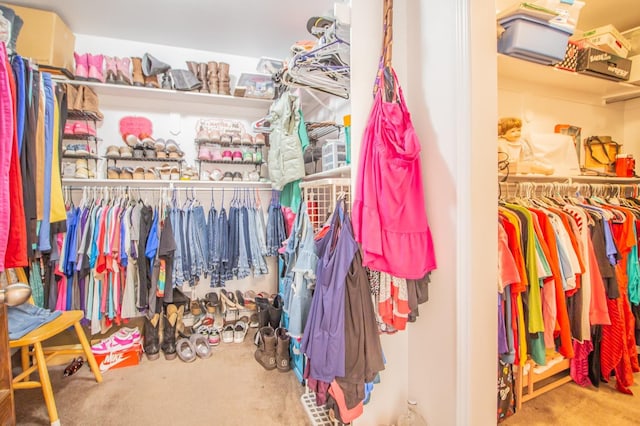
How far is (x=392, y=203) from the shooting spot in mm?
1175

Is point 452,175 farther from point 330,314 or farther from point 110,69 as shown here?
point 110,69

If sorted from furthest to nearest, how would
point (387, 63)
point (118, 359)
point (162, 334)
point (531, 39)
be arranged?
point (162, 334)
point (118, 359)
point (531, 39)
point (387, 63)

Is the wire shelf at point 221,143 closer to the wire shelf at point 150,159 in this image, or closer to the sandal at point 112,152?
the wire shelf at point 150,159

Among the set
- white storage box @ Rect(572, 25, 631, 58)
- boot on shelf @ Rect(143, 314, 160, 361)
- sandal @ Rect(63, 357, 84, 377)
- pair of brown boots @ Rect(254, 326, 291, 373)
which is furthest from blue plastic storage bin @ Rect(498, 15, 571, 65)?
sandal @ Rect(63, 357, 84, 377)

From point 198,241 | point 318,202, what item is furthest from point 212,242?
point 318,202

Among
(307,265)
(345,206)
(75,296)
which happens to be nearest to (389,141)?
(345,206)

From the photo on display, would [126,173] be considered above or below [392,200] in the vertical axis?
above

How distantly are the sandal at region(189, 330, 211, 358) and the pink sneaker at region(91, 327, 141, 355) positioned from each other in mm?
417

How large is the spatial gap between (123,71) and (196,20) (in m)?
0.77

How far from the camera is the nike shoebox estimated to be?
7.25ft

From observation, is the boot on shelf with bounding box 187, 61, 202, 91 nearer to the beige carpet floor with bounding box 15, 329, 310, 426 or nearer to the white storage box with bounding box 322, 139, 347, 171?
the white storage box with bounding box 322, 139, 347, 171

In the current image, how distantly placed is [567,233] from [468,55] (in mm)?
1175

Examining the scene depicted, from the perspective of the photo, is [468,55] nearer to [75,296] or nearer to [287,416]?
[287,416]

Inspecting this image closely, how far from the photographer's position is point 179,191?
289 centimetres
